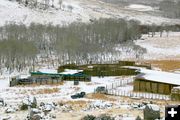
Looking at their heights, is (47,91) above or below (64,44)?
below

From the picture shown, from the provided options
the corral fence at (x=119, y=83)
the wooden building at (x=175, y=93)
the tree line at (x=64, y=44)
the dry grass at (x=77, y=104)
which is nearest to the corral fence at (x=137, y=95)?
the wooden building at (x=175, y=93)

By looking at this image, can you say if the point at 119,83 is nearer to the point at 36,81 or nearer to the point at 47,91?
the point at 47,91

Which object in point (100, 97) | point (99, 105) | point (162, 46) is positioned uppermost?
point (99, 105)

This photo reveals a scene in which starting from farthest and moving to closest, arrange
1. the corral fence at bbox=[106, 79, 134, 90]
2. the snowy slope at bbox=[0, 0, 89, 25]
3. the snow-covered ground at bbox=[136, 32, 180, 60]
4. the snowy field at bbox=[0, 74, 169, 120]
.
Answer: the snowy slope at bbox=[0, 0, 89, 25] < the snow-covered ground at bbox=[136, 32, 180, 60] < the corral fence at bbox=[106, 79, 134, 90] < the snowy field at bbox=[0, 74, 169, 120]

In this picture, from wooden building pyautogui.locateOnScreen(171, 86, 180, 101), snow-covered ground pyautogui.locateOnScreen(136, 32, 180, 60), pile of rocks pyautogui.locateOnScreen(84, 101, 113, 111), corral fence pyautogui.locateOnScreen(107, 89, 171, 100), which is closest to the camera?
pile of rocks pyautogui.locateOnScreen(84, 101, 113, 111)

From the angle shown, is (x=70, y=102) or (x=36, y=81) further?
(x=36, y=81)

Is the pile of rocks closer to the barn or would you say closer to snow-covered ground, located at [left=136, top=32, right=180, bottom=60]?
the barn

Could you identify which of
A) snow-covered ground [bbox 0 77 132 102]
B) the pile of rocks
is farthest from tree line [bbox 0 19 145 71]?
the pile of rocks

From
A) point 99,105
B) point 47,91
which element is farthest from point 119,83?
point 99,105

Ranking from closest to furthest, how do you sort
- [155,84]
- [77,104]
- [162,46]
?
[77,104] → [155,84] → [162,46]

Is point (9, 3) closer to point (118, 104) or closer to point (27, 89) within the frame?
point (27, 89)

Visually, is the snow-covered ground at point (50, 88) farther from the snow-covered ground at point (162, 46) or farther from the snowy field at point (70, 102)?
the snow-covered ground at point (162, 46)

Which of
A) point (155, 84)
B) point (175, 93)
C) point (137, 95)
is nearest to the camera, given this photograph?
point (175, 93)

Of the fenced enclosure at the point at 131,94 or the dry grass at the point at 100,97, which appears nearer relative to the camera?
the dry grass at the point at 100,97
